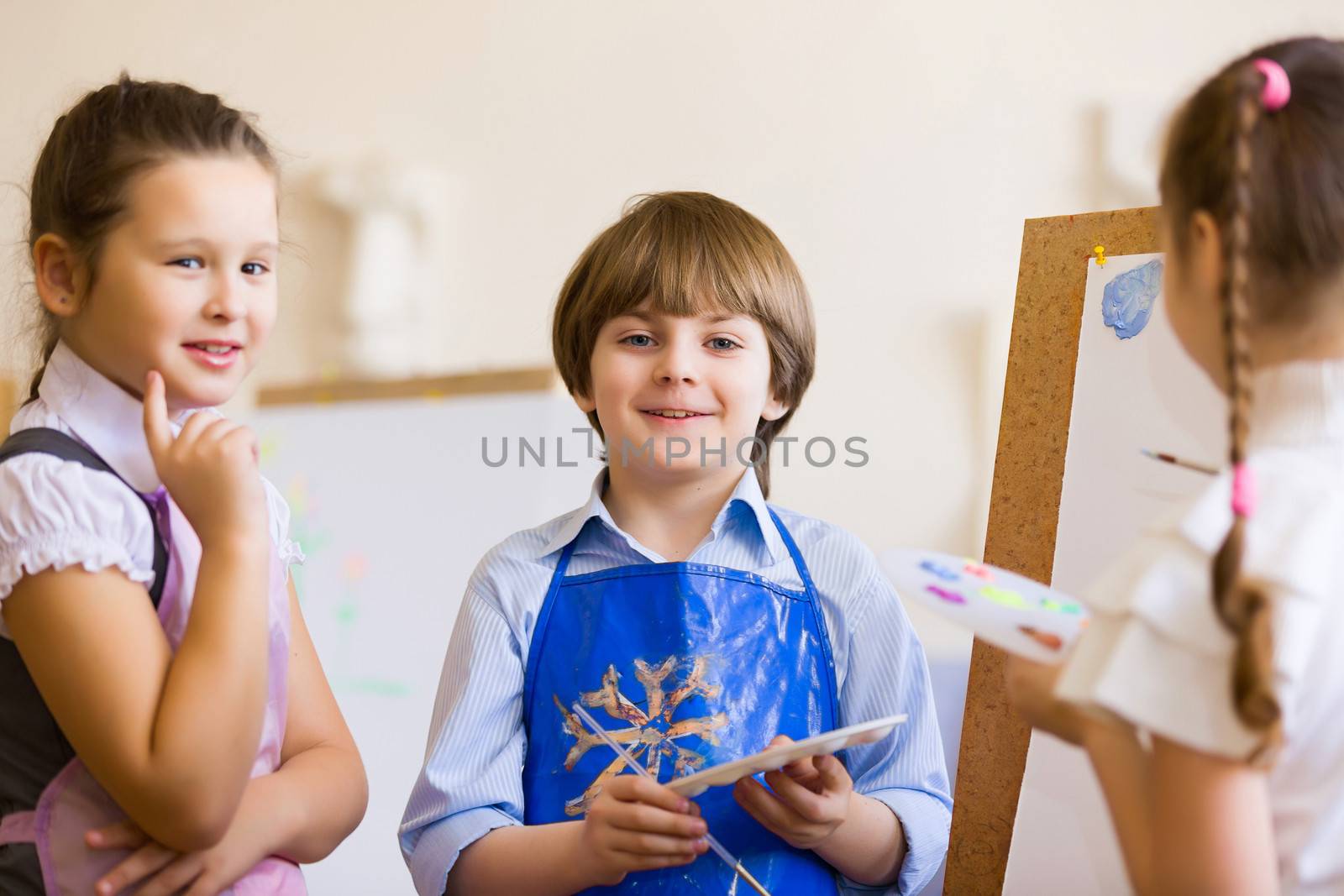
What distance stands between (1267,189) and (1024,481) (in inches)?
41.5

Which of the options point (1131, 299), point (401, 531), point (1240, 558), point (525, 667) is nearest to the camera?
point (1240, 558)

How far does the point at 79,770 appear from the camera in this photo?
98 cm

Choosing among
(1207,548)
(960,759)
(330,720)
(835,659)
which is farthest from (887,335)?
(1207,548)

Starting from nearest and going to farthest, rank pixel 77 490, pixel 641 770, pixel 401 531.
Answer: pixel 77 490 → pixel 641 770 → pixel 401 531

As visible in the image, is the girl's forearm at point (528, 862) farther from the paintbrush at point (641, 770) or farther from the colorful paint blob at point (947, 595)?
the colorful paint blob at point (947, 595)

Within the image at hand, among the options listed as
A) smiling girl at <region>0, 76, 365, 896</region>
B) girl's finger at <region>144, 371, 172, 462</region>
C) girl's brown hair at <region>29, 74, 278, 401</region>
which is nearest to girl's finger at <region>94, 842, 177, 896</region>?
smiling girl at <region>0, 76, 365, 896</region>

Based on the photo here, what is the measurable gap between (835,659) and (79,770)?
739 millimetres

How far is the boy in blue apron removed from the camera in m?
1.20

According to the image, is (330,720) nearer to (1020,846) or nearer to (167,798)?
(167,798)

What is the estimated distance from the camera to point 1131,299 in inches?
68.9

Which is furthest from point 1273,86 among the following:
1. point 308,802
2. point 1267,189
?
point 308,802

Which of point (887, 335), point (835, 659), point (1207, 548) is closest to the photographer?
point (1207, 548)

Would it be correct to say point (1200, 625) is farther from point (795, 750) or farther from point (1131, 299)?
point (1131, 299)

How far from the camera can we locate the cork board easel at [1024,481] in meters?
1.78
